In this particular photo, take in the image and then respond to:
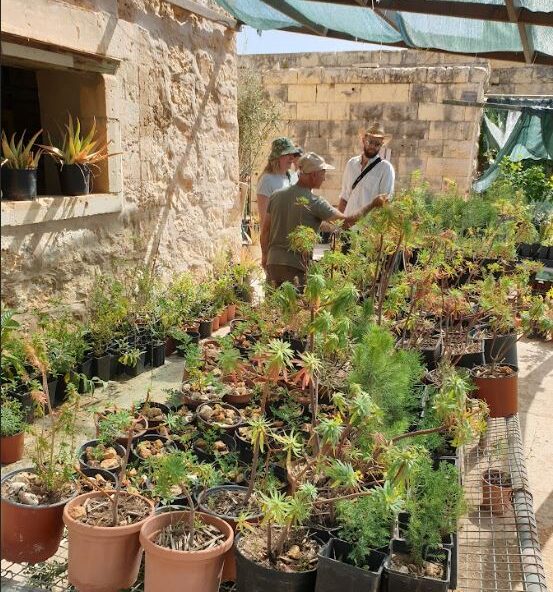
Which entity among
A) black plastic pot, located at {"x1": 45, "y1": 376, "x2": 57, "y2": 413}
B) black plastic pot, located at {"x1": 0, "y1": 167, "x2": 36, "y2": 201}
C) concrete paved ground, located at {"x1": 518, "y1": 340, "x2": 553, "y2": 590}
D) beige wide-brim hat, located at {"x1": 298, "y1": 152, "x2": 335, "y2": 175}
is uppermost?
beige wide-brim hat, located at {"x1": 298, "y1": 152, "x2": 335, "y2": 175}

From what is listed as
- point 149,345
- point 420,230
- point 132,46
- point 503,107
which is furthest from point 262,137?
point 420,230

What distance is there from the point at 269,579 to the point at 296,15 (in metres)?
5.42

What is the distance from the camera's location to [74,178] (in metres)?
4.35

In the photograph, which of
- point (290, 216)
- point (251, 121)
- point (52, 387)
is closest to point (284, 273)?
point (290, 216)

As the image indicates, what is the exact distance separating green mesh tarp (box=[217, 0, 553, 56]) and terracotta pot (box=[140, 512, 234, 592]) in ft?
16.3

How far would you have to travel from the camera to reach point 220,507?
7.64ft

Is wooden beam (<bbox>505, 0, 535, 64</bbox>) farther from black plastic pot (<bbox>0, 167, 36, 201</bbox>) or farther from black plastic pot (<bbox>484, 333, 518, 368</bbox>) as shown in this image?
black plastic pot (<bbox>0, 167, 36, 201</bbox>)

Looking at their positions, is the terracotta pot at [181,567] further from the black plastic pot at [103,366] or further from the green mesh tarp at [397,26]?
the green mesh tarp at [397,26]

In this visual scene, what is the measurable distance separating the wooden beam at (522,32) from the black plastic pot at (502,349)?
2578 millimetres

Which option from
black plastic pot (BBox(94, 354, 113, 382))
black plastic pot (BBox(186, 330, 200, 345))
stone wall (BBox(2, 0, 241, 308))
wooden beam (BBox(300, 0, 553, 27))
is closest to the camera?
stone wall (BBox(2, 0, 241, 308))

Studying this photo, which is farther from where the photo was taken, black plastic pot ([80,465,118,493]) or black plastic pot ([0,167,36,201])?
black plastic pot ([0,167,36,201])

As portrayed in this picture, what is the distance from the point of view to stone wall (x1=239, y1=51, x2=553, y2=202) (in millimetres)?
10484

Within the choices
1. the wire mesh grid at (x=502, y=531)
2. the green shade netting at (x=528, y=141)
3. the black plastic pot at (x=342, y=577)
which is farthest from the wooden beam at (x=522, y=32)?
the black plastic pot at (x=342, y=577)

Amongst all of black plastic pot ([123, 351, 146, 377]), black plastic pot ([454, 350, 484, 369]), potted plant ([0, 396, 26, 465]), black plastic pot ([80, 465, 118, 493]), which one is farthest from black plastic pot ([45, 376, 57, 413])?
black plastic pot ([454, 350, 484, 369])
